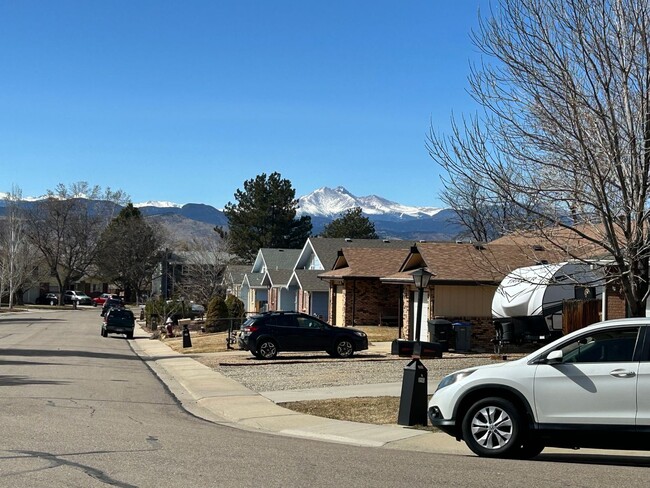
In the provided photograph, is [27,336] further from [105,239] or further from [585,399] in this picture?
[105,239]

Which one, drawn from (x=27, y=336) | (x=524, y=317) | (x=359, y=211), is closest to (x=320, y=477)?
(x=524, y=317)

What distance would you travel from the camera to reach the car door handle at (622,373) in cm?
1059

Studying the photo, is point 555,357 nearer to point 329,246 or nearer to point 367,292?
point 367,292

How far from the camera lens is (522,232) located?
14383 mm

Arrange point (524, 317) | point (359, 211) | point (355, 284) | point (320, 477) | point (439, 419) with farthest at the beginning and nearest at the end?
1. point (359, 211)
2. point (355, 284)
3. point (524, 317)
4. point (439, 419)
5. point (320, 477)

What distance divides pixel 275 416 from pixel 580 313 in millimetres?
13930

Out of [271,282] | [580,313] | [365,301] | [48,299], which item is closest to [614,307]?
[580,313]

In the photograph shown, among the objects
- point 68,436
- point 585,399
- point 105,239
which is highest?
point 105,239

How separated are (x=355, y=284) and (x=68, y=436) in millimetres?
31481

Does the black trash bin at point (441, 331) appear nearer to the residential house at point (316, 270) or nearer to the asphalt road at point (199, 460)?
the asphalt road at point (199, 460)

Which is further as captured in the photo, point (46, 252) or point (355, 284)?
point (46, 252)

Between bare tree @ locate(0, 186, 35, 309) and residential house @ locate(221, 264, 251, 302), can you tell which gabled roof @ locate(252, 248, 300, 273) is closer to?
residential house @ locate(221, 264, 251, 302)

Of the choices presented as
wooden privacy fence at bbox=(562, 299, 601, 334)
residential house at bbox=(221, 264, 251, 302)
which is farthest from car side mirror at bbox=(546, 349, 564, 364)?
residential house at bbox=(221, 264, 251, 302)

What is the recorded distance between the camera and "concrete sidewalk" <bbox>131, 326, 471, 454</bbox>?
13.2 meters
